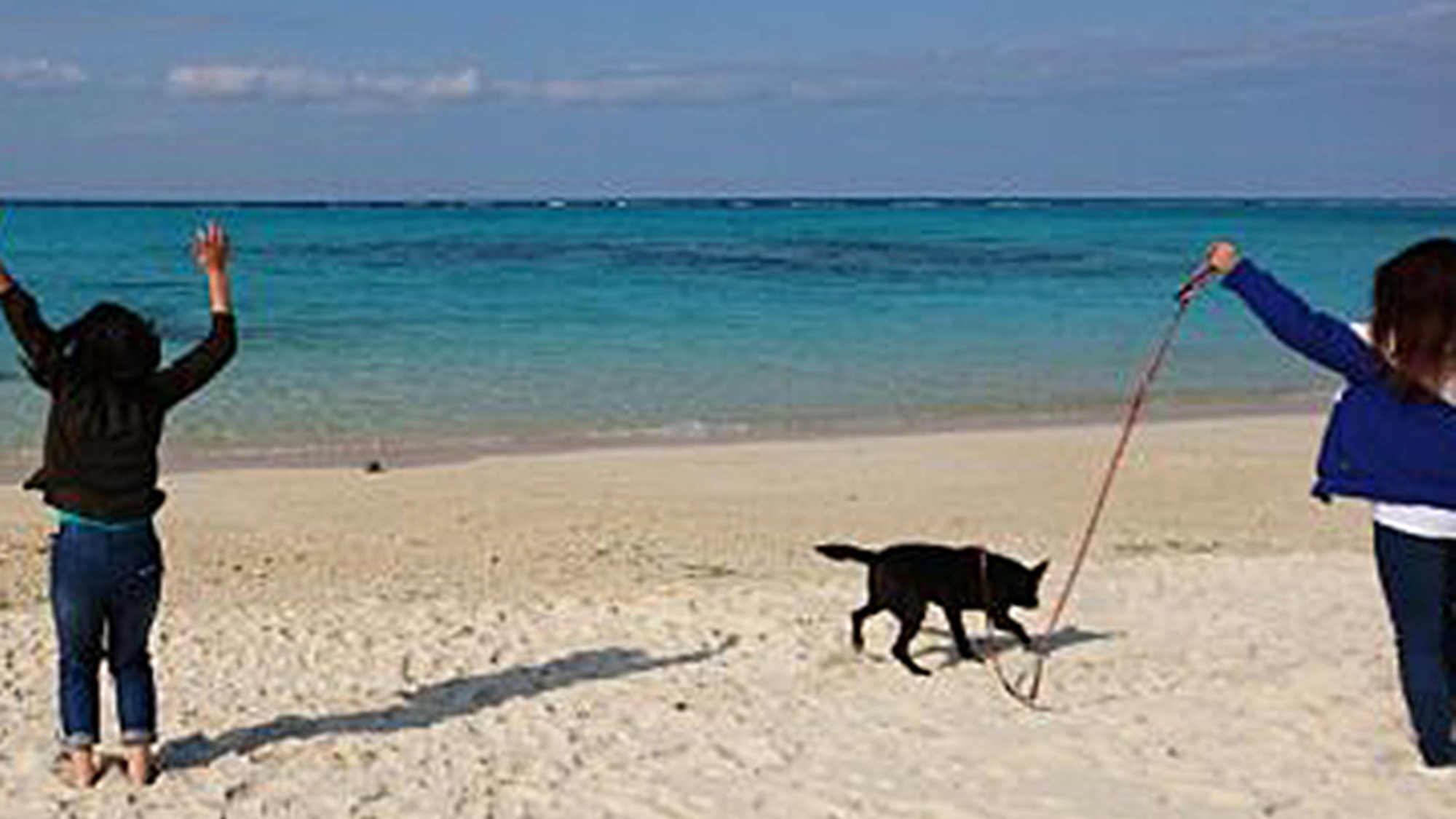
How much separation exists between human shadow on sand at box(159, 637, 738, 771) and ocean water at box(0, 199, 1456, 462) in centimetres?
881

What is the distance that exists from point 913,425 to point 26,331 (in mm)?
13805

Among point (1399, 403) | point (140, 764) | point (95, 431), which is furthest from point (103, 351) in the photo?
point (1399, 403)

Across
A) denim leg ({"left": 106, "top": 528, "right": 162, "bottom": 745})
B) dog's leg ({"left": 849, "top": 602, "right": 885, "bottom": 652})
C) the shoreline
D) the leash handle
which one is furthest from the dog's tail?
the shoreline

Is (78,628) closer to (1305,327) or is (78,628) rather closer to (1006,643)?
(1305,327)

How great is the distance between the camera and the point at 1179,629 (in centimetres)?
841

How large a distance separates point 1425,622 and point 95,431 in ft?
13.4

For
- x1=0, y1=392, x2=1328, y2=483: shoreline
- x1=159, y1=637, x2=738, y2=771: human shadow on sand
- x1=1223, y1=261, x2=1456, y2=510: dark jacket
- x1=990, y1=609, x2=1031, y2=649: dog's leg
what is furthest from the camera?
x1=0, y1=392, x2=1328, y2=483: shoreline

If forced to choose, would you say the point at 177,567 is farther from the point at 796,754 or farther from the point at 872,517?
the point at 796,754

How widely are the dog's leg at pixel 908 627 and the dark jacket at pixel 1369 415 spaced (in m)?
2.35

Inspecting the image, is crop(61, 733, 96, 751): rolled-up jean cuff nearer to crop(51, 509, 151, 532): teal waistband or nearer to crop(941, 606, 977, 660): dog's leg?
crop(51, 509, 151, 532): teal waistband

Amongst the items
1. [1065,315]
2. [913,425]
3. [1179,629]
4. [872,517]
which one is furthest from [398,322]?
[1179,629]

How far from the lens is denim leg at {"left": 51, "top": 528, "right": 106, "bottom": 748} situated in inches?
207

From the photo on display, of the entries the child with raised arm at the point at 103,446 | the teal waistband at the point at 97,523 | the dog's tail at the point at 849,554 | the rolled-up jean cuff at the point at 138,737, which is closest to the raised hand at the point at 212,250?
the child with raised arm at the point at 103,446

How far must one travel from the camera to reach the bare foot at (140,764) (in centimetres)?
567
